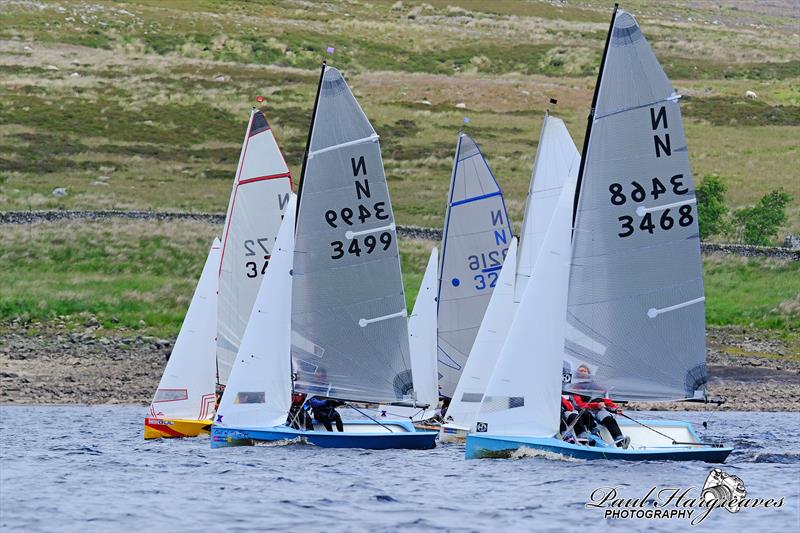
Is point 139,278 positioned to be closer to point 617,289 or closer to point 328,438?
point 328,438

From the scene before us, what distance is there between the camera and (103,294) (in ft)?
197

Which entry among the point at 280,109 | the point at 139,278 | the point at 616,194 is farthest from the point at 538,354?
the point at 280,109

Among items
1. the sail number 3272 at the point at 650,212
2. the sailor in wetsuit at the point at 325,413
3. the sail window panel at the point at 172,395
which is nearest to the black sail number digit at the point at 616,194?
the sail number 3272 at the point at 650,212

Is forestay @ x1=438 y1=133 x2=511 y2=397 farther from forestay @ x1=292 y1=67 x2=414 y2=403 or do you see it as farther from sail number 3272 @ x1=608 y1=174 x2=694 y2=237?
sail number 3272 @ x1=608 y1=174 x2=694 y2=237

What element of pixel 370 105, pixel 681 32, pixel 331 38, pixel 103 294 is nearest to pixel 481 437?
pixel 103 294

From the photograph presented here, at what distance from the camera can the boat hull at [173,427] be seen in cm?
3556

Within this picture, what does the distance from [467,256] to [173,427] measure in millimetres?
8414

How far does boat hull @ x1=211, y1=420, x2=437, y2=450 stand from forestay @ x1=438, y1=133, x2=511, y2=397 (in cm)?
594

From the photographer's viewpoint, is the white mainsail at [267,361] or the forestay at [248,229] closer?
the white mainsail at [267,361]

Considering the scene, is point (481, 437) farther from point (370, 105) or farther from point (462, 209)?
point (370, 105)

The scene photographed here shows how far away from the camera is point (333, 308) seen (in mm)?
32062

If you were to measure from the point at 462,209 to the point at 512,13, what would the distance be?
15404 centimetres

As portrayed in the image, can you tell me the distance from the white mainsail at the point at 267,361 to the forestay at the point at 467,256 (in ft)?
22.9

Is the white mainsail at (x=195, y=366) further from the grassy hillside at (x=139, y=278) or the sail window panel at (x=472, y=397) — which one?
the grassy hillside at (x=139, y=278)
